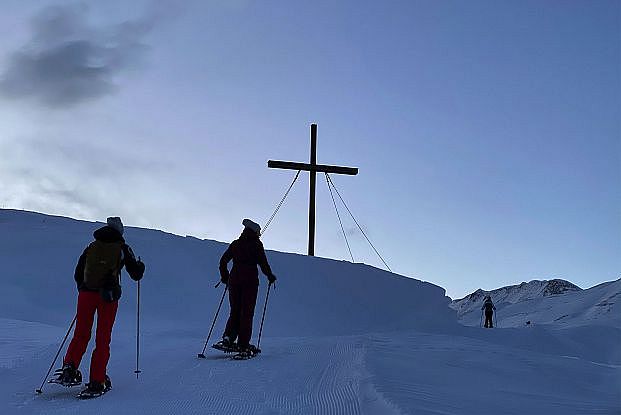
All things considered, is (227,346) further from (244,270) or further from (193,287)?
(193,287)

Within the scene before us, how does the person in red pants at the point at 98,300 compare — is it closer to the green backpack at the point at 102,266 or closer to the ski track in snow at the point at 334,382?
the green backpack at the point at 102,266

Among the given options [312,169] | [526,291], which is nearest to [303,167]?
[312,169]

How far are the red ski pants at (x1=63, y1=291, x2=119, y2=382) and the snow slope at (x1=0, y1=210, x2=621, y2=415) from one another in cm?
38

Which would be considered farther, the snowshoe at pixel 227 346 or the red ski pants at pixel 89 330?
the snowshoe at pixel 227 346

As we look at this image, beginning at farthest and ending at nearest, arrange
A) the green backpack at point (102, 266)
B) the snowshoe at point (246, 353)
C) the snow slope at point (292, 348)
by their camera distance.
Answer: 1. the snowshoe at point (246, 353)
2. the green backpack at point (102, 266)
3. the snow slope at point (292, 348)

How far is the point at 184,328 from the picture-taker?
1556cm

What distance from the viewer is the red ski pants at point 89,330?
7.14 m

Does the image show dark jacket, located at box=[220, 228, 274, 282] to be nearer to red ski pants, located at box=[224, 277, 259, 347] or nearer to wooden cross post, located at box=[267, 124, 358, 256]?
red ski pants, located at box=[224, 277, 259, 347]

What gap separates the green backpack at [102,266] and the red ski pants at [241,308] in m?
2.69

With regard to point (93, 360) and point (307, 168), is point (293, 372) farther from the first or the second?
point (307, 168)

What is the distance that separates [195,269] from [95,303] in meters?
12.1

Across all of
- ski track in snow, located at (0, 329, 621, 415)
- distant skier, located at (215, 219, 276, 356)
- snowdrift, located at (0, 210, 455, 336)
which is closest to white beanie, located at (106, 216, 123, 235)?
ski track in snow, located at (0, 329, 621, 415)

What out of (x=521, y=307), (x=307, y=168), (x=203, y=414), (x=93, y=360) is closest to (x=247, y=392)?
(x=203, y=414)

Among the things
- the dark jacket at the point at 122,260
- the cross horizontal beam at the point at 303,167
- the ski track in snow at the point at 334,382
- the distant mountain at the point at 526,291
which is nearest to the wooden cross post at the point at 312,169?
the cross horizontal beam at the point at 303,167
